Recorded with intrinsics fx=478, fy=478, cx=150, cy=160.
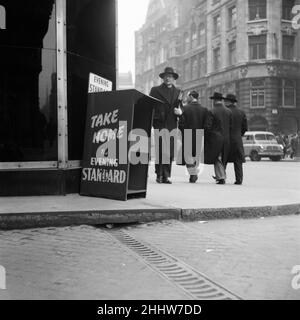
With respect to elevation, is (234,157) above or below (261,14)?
below

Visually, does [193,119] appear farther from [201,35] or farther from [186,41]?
[186,41]

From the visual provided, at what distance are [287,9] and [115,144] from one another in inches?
1460

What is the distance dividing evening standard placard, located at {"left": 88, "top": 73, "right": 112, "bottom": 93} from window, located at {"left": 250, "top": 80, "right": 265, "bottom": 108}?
108 ft

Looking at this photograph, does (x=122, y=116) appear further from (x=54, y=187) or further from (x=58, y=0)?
(x=58, y=0)

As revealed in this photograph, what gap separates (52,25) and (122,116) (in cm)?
161

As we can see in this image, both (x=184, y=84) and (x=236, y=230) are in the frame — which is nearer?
(x=236, y=230)

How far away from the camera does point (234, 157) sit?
9633 mm

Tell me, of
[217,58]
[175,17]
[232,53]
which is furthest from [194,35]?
[232,53]

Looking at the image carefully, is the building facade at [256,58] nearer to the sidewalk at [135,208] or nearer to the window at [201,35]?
the window at [201,35]

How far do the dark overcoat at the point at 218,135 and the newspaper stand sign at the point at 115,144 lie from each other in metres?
2.89

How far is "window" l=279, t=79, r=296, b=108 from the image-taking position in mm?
38844

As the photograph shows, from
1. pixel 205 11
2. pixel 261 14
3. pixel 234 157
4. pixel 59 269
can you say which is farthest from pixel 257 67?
pixel 59 269

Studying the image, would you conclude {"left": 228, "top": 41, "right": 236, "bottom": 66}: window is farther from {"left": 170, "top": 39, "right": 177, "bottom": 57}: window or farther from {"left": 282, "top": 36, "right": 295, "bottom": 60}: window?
{"left": 170, "top": 39, "right": 177, "bottom": 57}: window

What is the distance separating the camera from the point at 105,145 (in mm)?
6305
